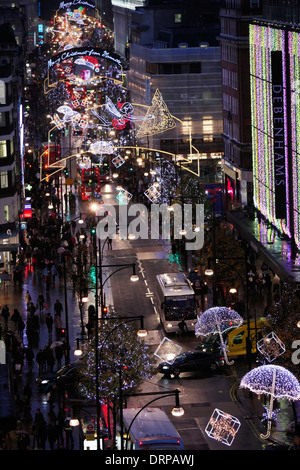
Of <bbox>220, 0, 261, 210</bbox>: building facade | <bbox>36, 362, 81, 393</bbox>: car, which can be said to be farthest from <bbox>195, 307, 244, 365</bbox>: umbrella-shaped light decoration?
<bbox>220, 0, 261, 210</bbox>: building facade

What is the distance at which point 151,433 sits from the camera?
37188mm

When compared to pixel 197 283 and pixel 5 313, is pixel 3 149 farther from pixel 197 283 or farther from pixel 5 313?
pixel 5 313

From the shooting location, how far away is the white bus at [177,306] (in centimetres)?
5734

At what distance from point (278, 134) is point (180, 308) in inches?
646

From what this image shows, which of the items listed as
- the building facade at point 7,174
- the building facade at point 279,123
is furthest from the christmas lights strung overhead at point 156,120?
the building facade at point 7,174

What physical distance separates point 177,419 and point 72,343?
12.5 metres

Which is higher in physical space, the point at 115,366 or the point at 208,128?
the point at 115,366

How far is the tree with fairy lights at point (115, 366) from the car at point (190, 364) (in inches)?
219

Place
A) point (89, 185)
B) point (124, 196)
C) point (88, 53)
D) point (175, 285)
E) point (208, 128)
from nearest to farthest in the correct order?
point (175, 285) → point (88, 53) → point (124, 196) → point (89, 185) → point (208, 128)

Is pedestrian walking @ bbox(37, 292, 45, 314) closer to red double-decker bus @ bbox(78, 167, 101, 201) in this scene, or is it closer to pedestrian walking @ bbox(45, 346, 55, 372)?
pedestrian walking @ bbox(45, 346, 55, 372)

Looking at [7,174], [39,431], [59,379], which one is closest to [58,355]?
[59,379]

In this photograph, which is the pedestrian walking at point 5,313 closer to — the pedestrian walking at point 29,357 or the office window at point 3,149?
the pedestrian walking at point 29,357
